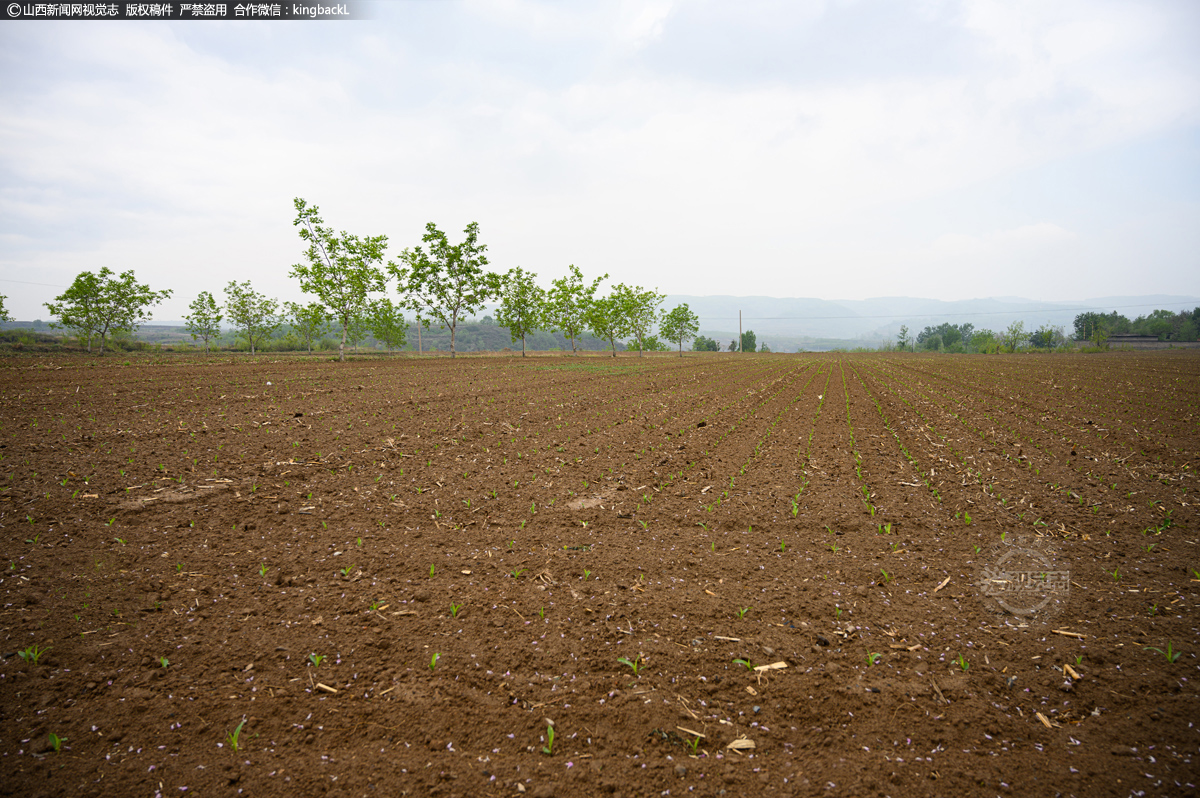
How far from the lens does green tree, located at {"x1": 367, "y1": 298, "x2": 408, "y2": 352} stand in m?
49.9

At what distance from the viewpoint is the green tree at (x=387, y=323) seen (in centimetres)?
4988

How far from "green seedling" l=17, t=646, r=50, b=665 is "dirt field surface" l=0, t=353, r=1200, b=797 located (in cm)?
3

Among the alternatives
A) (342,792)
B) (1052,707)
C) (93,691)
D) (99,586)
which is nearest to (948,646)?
(1052,707)

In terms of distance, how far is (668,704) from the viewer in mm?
3434

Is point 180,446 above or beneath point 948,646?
above

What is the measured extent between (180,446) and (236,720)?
8.77m

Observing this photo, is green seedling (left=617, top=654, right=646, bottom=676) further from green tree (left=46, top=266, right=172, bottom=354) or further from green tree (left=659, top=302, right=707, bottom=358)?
green tree (left=659, top=302, right=707, bottom=358)

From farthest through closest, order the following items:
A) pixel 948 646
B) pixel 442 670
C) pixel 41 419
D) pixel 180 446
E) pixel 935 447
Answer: pixel 41 419
pixel 935 447
pixel 180 446
pixel 948 646
pixel 442 670

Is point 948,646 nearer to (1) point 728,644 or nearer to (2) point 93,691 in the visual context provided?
(1) point 728,644

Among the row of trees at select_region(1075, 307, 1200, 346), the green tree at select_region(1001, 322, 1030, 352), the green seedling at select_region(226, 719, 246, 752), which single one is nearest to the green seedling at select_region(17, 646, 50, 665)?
the green seedling at select_region(226, 719, 246, 752)

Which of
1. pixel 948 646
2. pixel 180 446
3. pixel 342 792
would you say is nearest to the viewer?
pixel 342 792

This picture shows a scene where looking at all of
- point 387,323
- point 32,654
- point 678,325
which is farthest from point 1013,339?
point 32,654

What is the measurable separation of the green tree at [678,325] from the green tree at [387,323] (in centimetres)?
4170

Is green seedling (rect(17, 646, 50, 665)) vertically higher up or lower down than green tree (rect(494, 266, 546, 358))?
lower down
